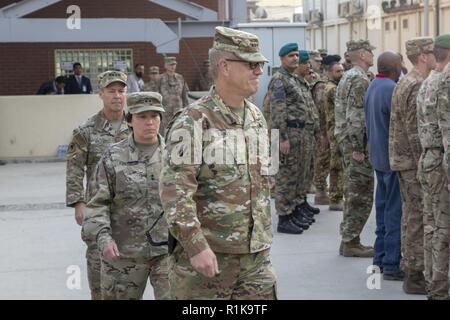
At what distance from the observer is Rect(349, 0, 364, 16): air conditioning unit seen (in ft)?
83.3

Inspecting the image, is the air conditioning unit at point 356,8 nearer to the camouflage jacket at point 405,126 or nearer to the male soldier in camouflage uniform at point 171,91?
the male soldier in camouflage uniform at point 171,91

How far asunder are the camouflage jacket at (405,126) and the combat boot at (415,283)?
82cm

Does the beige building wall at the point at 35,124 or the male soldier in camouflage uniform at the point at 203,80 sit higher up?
the male soldier in camouflage uniform at the point at 203,80

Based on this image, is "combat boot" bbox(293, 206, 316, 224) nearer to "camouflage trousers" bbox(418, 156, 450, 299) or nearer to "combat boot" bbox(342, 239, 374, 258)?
"combat boot" bbox(342, 239, 374, 258)

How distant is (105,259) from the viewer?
4820mm

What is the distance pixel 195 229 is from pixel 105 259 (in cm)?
124

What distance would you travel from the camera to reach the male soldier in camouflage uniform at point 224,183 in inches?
153

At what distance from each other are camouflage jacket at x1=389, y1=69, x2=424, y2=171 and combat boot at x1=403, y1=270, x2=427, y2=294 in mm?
817

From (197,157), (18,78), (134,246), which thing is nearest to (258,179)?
(197,157)

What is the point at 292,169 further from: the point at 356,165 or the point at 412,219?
the point at 412,219

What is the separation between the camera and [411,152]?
20.8 feet

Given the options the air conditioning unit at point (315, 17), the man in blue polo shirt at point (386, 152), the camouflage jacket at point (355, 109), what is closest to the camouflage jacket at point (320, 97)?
the camouflage jacket at point (355, 109)
